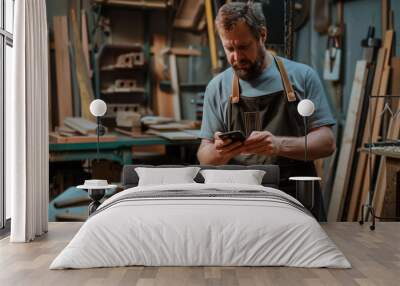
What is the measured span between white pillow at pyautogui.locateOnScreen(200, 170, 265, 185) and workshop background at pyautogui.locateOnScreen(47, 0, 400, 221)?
0.79 metres

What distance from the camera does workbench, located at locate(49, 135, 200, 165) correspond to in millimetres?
6402

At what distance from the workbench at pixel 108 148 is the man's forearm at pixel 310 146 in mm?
959

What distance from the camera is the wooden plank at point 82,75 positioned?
21.0 feet

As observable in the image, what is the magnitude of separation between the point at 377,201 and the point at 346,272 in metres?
2.69

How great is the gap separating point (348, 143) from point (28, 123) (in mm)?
3413

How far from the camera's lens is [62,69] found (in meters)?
6.43

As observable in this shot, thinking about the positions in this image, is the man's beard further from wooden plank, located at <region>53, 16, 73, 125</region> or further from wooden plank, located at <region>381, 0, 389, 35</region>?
wooden plank, located at <region>53, 16, 73, 125</region>

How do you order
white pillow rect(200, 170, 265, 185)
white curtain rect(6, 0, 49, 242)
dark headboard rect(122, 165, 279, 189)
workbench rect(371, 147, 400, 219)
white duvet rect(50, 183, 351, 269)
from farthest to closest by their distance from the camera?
workbench rect(371, 147, 400, 219)
dark headboard rect(122, 165, 279, 189)
white pillow rect(200, 170, 265, 185)
white curtain rect(6, 0, 49, 242)
white duvet rect(50, 183, 351, 269)

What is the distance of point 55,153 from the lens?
6.41 metres

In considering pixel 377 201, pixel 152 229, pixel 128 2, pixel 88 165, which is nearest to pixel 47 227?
Result: pixel 88 165

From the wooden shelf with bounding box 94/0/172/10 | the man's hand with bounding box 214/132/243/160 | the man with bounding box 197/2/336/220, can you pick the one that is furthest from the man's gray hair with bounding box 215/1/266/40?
the man's hand with bounding box 214/132/243/160

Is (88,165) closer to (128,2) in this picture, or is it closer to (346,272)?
(128,2)

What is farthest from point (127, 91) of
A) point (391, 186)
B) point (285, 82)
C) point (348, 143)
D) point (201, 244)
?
point (391, 186)

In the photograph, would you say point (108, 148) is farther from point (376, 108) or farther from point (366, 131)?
point (376, 108)
